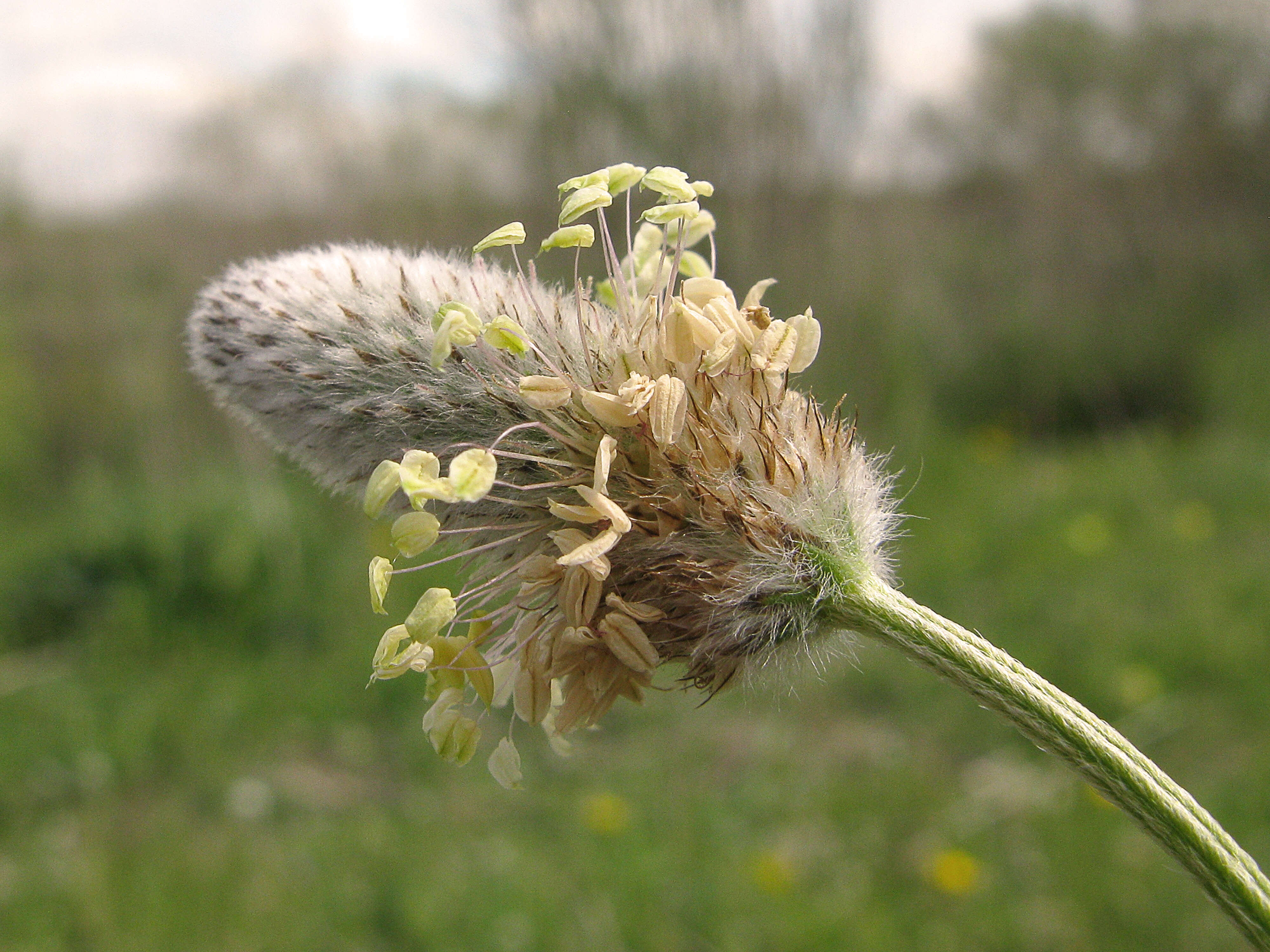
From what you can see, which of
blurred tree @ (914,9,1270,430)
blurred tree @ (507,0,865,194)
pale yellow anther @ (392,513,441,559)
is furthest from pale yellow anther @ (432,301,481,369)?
blurred tree @ (914,9,1270,430)

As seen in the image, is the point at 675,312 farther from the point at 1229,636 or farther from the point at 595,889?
the point at 1229,636

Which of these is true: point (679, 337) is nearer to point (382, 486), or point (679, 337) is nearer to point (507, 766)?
point (382, 486)

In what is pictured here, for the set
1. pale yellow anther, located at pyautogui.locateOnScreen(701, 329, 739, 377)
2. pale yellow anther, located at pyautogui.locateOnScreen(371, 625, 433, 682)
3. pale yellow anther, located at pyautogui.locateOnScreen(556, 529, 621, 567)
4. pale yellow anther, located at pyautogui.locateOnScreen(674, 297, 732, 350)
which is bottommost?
pale yellow anther, located at pyautogui.locateOnScreen(371, 625, 433, 682)

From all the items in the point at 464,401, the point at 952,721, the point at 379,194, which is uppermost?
the point at 464,401

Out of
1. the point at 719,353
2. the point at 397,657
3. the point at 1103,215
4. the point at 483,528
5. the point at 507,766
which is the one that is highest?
the point at 719,353

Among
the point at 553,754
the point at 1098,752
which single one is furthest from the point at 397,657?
the point at 553,754

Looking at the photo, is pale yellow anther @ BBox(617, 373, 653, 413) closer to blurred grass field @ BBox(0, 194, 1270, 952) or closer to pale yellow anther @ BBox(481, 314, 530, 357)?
pale yellow anther @ BBox(481, 314, 530, 357)

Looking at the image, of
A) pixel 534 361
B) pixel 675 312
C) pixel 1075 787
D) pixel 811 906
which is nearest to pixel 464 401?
pixel 534 361

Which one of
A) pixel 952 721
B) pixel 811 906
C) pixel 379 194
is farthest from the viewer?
pixel 379 194
